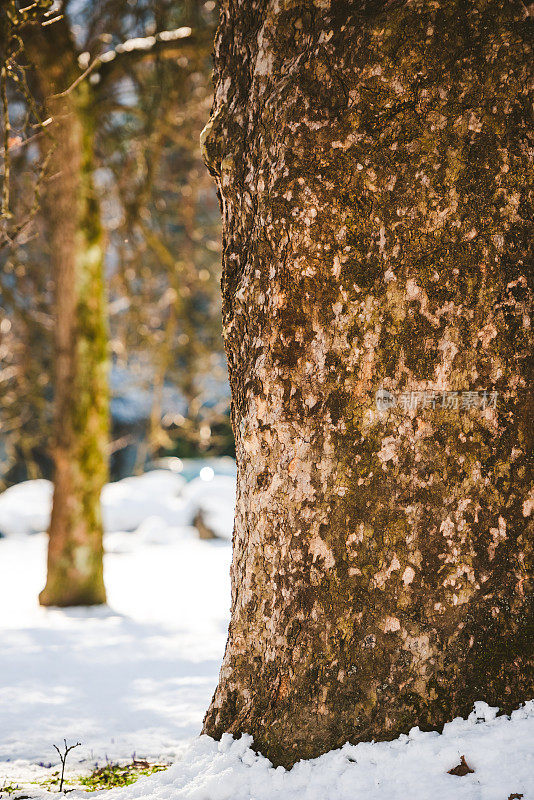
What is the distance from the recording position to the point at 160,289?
13.4 meters

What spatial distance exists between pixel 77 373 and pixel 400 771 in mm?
4979

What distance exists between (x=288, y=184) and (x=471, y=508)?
969 millimetres

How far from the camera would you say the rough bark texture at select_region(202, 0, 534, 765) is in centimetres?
170

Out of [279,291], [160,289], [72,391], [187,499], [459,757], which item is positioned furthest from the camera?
[160,289]

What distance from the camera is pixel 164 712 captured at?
10.9ft

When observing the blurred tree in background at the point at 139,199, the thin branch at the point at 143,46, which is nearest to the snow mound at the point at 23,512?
the blurred tree in background at the point at 139,199

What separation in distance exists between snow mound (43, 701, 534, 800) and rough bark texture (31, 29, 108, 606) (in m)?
4.31

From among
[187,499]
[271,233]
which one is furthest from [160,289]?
[271,233]

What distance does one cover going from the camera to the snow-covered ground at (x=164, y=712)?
157 centimetres

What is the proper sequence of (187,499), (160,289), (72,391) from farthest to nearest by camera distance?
(160,289), (187,499), (72,391)

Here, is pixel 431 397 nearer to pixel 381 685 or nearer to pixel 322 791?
pixel 381 685

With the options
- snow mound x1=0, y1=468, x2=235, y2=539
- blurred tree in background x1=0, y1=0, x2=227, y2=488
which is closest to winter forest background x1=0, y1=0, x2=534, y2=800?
blurred tree in background x1=0, y1=0, x2=227, y2=488

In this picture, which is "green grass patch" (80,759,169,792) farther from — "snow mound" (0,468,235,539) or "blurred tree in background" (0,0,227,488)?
"snow mound" (0,468,235,539)

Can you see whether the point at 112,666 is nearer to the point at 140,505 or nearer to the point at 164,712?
the point at 164,712
